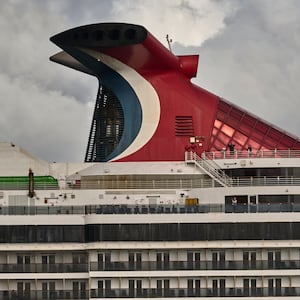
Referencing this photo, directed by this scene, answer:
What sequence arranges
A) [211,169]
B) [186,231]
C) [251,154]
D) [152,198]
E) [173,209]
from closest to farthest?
[186,231], [173,209], [152,198], [211,169], [251,154]

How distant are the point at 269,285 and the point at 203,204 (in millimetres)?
5461

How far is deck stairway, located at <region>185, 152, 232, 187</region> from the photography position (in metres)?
48.5

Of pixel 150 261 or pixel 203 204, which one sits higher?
pixel 203 204

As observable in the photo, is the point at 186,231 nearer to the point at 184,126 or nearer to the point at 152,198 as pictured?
the point at 152,198

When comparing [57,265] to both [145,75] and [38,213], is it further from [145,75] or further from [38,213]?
[145,75]

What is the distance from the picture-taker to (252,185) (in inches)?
1871

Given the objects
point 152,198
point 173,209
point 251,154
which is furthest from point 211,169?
point 173,209

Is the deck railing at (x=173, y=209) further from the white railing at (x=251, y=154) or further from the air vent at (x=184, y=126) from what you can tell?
the air vent at (x=184, y=126)

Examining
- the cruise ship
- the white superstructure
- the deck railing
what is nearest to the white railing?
the cruise ship

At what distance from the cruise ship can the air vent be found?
0.23 ft

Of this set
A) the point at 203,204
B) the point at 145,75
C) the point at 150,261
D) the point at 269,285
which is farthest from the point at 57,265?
the point at 145,75

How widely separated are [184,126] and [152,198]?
677 centimetres

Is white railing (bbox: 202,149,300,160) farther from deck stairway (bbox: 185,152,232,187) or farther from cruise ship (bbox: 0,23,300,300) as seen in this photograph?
deck stairway (bbox: 185,152,232,187)

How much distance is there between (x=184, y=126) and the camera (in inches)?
2078
